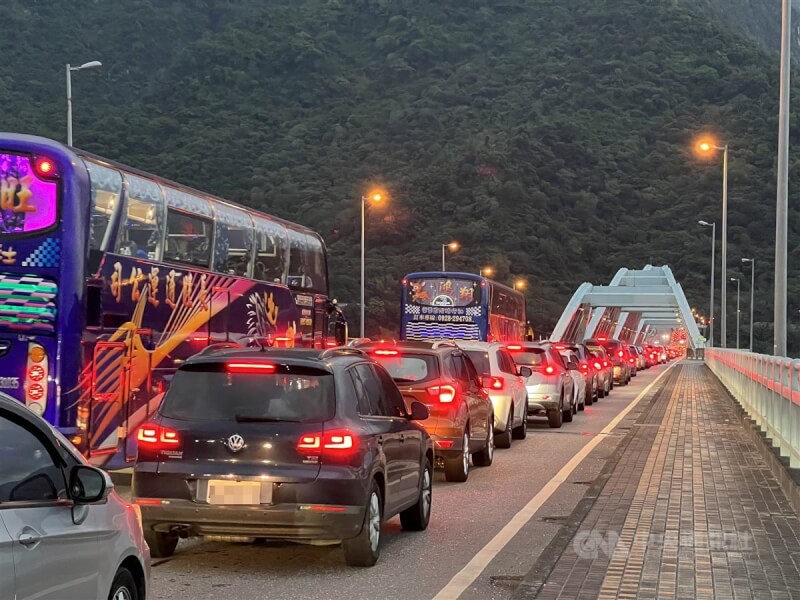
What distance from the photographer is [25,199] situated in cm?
1223

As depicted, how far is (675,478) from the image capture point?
1430 cm

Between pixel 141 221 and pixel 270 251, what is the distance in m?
5.41

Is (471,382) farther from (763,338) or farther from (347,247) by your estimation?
(763,338)

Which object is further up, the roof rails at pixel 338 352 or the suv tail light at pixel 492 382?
the roof rails at pixel 338 352

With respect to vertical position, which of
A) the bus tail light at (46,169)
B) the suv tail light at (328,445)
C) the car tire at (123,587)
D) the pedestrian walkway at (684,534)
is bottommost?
the pedestrian walkway at (684,534)

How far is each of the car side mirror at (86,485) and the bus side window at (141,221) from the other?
8.42 metres

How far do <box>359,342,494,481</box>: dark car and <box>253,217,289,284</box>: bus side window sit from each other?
4091 mm

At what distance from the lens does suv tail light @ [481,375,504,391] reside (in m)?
18.4

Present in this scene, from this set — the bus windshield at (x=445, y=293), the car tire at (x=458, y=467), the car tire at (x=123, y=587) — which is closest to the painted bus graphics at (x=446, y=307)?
the bus windshield at (x=445, y=293)

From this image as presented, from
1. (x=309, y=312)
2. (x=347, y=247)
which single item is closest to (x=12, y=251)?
(x=309, y=312)

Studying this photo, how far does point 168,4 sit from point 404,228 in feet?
136

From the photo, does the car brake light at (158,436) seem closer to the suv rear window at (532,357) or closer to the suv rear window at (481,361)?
the suv rear window at (481,361)

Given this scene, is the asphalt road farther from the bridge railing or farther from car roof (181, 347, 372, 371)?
the bridge railing

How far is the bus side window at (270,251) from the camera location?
18.5 m
